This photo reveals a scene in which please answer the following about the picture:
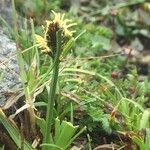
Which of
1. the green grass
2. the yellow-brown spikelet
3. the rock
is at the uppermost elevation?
the yellow-brown spikelet

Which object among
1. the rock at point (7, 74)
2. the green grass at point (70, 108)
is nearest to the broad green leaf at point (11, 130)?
the green grass at point (70, 108)

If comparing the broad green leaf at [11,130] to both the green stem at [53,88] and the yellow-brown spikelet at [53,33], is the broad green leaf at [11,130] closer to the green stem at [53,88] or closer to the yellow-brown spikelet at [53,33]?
the green stem at [53,88]

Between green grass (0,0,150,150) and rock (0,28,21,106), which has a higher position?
rock (0,28,21,106)

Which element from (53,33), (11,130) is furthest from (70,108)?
(53,33)

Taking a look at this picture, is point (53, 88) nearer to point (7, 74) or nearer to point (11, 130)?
point (11, 130)

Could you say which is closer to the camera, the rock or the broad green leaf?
the broad green leaf

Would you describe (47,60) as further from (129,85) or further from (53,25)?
(53,25)

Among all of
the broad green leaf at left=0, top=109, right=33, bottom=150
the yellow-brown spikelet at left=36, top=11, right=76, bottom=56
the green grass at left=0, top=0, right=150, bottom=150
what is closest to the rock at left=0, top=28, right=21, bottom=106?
the green grass at left=0, top=0, right=150, bottom=150

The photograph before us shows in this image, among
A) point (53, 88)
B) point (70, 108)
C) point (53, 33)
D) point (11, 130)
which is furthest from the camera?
point (70, 108)

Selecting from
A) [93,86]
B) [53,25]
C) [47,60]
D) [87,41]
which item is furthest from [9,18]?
[53,25]

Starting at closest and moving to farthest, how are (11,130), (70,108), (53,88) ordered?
(53,88) < (11,130) < (70,108)

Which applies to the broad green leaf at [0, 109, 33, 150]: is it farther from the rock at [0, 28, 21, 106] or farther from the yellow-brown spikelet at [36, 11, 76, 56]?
the yellow-brown spikelet at [36, 11, 76, 56]
